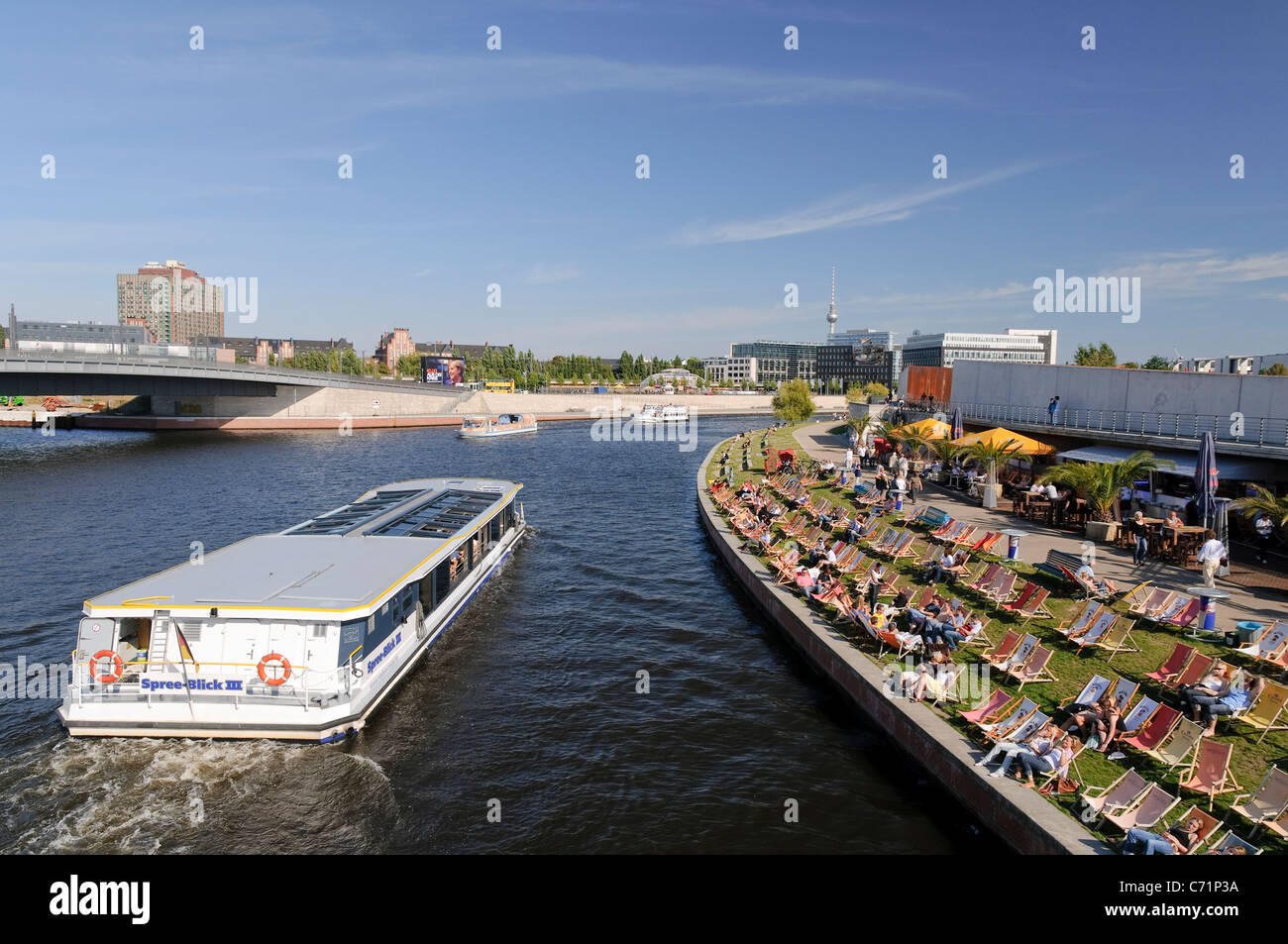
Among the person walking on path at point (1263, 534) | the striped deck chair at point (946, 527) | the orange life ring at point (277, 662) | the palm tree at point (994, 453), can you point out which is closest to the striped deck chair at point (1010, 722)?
the striped deck chair at point (946, 527)

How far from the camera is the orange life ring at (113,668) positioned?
46.0ft

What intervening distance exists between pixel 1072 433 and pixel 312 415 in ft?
290

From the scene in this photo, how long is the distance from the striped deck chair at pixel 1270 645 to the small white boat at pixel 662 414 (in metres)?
102

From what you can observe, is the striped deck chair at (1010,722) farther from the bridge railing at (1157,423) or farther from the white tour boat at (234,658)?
the bridge railing at (1157,423)

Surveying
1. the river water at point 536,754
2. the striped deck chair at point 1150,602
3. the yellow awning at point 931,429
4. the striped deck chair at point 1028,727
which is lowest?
the river water at point 536,754

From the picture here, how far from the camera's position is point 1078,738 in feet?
39.5

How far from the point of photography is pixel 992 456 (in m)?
30.0

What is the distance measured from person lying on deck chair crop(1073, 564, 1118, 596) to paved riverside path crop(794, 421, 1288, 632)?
0.85 meters

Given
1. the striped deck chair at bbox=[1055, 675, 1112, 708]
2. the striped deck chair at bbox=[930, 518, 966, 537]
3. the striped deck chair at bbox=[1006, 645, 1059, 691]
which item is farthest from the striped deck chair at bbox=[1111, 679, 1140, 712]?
the striped deck chair at bbox=[930, 518, 966, 537]

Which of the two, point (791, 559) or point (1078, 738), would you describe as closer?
point (1078, 738)
